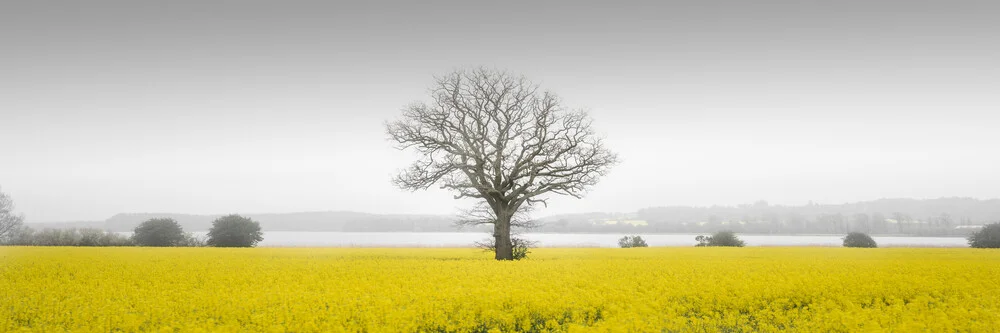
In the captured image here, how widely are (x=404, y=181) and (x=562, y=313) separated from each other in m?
15.5

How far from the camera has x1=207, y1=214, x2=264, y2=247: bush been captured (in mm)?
45906

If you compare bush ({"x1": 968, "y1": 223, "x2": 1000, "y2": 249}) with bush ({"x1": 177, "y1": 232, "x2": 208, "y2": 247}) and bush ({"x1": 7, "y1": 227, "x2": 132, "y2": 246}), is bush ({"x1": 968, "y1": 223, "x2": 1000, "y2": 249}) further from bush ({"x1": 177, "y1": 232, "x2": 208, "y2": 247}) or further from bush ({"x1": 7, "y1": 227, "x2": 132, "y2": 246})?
bush ({"x1": 7, "y1": 227, "x2": 132, "y2": 246})

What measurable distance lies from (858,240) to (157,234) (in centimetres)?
6557

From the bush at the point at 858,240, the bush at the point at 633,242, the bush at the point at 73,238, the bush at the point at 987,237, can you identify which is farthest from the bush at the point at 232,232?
the bush at the point at 987,237

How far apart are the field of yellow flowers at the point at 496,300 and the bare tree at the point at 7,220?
1908 inches

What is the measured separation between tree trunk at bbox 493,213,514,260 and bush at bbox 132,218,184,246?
1441 inches

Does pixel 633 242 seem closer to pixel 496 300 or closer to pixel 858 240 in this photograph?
pixel 858 240

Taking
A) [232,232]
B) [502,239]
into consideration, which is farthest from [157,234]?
[502,239]

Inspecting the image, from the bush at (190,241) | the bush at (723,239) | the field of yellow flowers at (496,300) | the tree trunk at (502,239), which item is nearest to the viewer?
the field of yellow flowers at (496,300)

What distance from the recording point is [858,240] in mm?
48000

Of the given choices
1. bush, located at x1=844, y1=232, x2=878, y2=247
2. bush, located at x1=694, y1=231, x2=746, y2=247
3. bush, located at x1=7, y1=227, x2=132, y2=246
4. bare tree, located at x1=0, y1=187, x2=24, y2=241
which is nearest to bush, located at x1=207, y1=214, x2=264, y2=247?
bush, located at x1=7, y1=227, x2=132, y2=246

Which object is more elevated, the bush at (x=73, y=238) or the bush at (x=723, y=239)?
the bush at (x=73, y=238)

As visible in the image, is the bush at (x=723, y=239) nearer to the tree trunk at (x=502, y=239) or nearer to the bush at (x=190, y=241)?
the tree trunk at (x=502, y=239)

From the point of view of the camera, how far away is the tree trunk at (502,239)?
23.8 m
